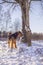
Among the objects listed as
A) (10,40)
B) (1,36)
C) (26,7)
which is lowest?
(1,36)

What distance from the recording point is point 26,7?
46.2 feet

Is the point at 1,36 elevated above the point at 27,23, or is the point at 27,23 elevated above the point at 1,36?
the point at 27,23

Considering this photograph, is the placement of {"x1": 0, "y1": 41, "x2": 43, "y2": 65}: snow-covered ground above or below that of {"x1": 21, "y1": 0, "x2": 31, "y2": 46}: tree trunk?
below

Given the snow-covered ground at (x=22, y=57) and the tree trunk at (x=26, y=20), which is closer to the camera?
the snow-covered ground at (x=22, y=57)

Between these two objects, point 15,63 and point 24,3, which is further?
point 24,3

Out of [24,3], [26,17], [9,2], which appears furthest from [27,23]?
[9,2]

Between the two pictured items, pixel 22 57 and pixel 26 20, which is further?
pixel 26 20

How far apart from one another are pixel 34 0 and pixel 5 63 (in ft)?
33.9

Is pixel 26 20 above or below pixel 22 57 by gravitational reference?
above

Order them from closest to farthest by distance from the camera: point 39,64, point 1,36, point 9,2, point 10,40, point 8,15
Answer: point 39,64
point 10,40
point 9,2
point 8,15
point 1,36

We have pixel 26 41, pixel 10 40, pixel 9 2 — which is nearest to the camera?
pixel 10 40

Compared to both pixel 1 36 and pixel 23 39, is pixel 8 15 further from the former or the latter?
pixel 1 36

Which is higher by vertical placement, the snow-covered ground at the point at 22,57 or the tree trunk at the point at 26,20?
the tree trunk at the point at 26,20

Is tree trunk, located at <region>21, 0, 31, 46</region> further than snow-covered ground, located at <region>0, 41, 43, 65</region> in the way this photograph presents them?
Yes
